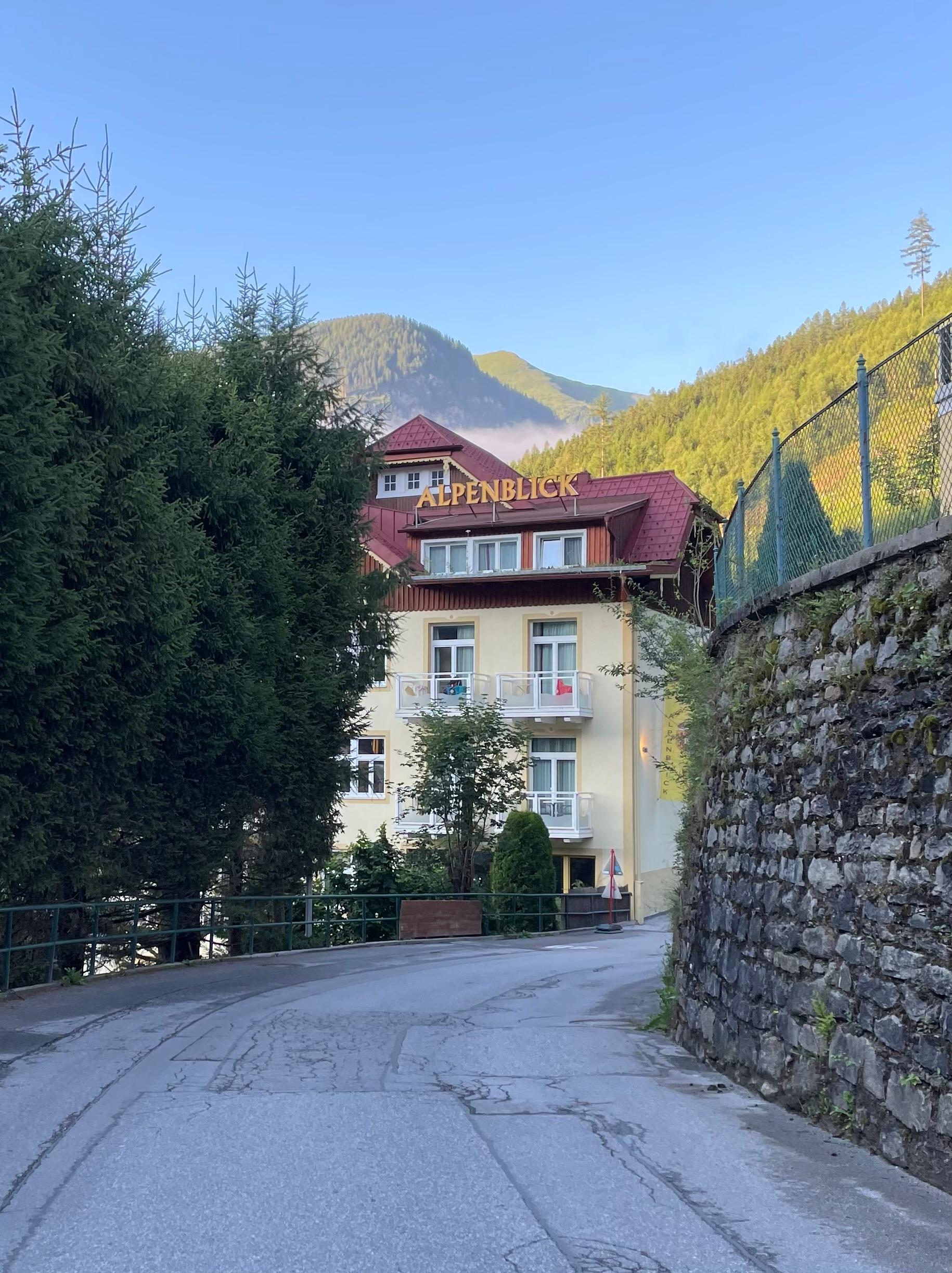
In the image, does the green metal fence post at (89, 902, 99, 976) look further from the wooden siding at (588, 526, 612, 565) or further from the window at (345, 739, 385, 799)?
the window at (345, 739, 385, 799)

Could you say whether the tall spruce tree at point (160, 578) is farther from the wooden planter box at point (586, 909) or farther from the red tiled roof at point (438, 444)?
the red tiled roof at point (438, 444)

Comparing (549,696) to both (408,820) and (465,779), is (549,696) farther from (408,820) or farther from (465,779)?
(465,779)

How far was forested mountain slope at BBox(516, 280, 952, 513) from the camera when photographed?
260 ft

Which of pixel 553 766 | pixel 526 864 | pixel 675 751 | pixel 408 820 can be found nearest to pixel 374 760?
pixel 408 820

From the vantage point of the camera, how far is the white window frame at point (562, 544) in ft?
137

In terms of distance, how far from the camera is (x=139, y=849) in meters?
19.1

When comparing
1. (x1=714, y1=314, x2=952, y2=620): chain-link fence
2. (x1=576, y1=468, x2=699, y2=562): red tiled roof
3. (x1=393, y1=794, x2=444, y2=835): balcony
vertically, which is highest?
(x1=576, y1=468, x2=699, y2=562): red tiled roof

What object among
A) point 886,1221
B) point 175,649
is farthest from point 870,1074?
point 175,649

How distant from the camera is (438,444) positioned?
54031mm

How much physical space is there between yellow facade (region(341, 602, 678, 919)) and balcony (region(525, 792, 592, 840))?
81 millimetres

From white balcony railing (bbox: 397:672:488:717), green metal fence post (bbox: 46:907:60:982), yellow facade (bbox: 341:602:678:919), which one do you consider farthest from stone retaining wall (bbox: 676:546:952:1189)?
white balcony railing (bbox: 397:672:488:717)

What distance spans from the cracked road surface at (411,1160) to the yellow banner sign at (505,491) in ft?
105

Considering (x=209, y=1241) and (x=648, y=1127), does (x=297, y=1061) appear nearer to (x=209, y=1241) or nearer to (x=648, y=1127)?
(x=648, y=1127)

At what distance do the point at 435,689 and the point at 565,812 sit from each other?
243 inches
